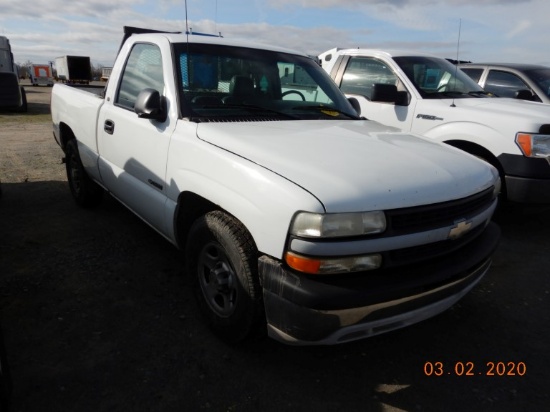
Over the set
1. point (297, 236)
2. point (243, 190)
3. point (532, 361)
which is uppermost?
point (243, 190)

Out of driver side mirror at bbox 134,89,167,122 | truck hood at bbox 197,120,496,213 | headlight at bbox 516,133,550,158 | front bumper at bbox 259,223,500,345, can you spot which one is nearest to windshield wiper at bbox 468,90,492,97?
headlight at bbox 516,133,550,158

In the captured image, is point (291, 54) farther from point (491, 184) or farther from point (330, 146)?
point (491, 184)

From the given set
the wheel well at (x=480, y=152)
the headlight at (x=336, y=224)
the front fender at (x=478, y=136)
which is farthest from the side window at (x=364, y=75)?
the headlight at (x=336, y=224)

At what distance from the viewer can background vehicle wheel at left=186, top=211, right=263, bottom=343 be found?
7.31ft

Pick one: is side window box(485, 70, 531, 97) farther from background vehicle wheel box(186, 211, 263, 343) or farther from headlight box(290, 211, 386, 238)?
background vehicle wheel box(186, 211, 263, 343)

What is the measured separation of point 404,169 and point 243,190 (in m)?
0.86

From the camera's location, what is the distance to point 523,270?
151 inches

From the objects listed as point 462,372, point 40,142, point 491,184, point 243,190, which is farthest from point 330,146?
point 40,142

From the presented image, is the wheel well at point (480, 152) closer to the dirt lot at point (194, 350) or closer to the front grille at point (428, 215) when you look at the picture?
the dirt lot at point (194, 350)

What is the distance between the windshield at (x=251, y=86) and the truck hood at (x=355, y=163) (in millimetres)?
278

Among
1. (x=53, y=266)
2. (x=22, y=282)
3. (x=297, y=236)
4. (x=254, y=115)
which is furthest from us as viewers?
(x=53, y=266)

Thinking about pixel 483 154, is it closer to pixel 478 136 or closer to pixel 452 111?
pixel 478 136

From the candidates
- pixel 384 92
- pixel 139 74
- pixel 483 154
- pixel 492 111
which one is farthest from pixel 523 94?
pixel 139 74

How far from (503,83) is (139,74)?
590 centimetres
